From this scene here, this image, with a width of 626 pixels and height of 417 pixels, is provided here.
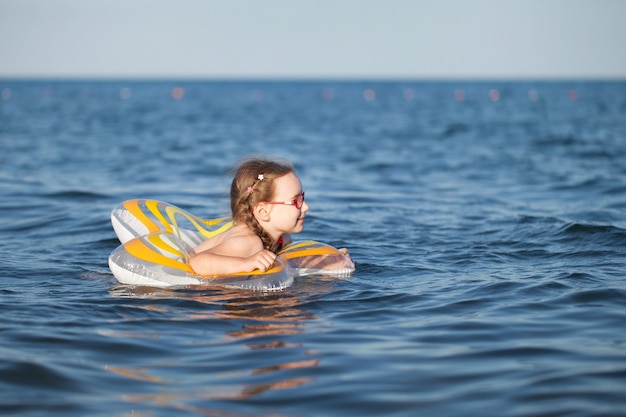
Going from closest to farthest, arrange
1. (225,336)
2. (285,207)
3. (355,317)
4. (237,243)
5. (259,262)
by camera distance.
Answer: (225,336)
(355,317)
(259,262)
(237,243)
(285,207)

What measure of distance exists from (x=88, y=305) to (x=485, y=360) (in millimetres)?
2685

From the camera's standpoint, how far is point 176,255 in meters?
6.20

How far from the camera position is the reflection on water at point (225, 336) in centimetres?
404

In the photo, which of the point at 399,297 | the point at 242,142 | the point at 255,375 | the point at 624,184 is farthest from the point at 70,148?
the point at 255,375

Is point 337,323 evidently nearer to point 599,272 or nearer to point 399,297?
point 399,297

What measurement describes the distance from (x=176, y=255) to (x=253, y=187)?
0.75m

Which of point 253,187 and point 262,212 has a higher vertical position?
point 253,187

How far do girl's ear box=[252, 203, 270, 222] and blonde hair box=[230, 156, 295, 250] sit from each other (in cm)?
3

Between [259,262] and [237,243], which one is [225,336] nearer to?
[259,262]

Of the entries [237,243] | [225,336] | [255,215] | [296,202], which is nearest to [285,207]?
[296,202]

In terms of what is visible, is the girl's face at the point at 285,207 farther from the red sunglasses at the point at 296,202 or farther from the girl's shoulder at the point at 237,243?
the girl's shoulder at the point at 237,243

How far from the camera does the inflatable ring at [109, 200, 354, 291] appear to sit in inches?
238

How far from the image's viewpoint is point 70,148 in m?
19.5

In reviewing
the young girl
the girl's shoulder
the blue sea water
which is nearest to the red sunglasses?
the young girl
